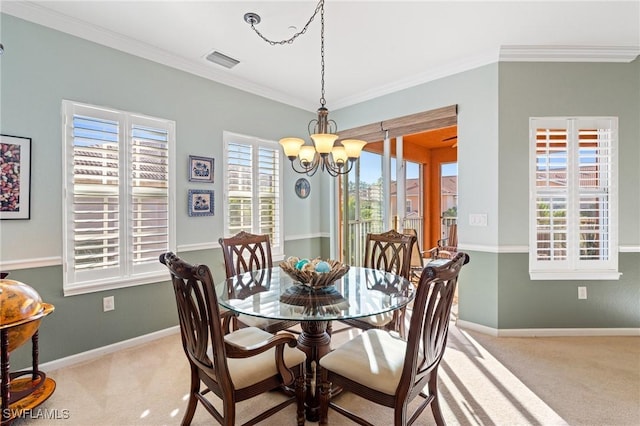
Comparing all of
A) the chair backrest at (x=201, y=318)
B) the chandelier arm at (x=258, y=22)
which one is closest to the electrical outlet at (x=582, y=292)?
the chair backrest at (x=201, y=318)

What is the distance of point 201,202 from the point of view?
343 centimetres

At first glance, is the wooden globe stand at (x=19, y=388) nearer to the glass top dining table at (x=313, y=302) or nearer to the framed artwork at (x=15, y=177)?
the framed artwork at (x=15, y=177)

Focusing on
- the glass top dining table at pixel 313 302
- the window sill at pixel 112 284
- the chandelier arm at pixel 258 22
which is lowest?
the window sill at pixel 112 284

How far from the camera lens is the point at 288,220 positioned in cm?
439

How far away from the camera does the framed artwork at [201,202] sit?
3348 mm

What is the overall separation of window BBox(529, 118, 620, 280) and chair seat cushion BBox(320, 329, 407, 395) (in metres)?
2.21

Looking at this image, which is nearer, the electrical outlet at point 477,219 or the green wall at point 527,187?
the green wall at point 527,187

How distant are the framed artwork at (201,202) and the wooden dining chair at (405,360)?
226cm

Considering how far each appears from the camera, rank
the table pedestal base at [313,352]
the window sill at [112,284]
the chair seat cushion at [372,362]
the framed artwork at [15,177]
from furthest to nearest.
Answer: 1. the window sill at [112,284]
2. the framed artwork at [15,177]
3. the table pedestal base at [313,352]
4. the chair seat cushion at [372,362]

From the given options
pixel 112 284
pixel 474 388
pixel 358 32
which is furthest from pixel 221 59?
pixel 474 388

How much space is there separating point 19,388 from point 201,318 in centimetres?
161

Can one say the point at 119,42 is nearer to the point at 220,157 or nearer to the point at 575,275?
the point at 220,157

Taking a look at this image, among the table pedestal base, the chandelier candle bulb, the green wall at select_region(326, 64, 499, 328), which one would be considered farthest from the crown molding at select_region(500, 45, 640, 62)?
the table pedestal base

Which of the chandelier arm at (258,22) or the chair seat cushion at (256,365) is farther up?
the chandelier arm at (258,22)
